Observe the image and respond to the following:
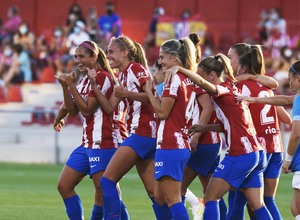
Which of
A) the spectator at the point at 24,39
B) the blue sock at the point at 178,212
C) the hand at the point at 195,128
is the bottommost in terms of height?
the blue sock at the point at 178,212

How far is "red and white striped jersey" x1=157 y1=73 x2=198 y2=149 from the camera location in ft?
36.0

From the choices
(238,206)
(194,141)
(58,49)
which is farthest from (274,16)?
(238,206)

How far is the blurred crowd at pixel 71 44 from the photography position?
30.1 m

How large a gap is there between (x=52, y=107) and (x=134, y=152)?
17.7 m

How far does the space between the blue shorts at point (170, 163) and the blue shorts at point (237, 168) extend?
0.51 m

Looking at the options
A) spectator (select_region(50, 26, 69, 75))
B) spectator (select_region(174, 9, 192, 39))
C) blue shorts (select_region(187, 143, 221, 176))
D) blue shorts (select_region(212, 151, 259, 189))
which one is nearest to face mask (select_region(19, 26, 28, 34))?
spectator (select_region(50, 26, 69, 75))

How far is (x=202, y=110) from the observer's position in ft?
39.9

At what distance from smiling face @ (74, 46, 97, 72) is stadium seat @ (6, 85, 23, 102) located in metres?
18.3

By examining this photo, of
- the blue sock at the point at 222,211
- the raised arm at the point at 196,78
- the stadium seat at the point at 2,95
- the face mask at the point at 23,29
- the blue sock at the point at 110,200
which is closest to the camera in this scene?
the raised arm at the point at 196,78

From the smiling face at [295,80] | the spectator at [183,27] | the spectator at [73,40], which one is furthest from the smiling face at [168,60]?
the spectator at [183,27]

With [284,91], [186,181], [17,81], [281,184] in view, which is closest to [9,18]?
[17,81]

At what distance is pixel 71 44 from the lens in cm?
3062

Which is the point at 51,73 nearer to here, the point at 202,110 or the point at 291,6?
the point at 291,6

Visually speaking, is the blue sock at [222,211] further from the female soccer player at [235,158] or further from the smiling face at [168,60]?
the smiling face at [168,60]
